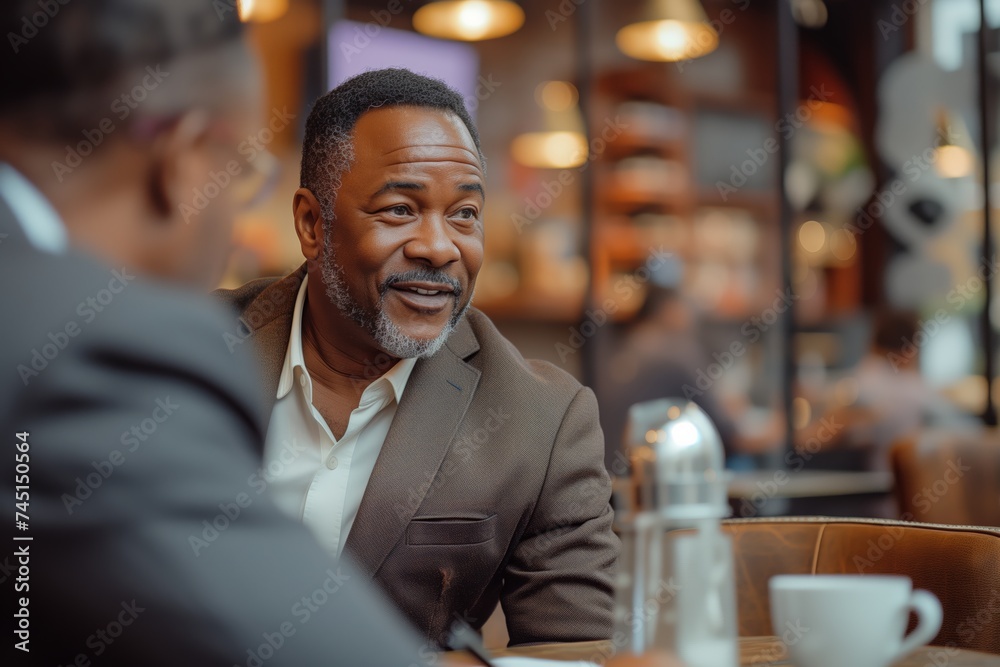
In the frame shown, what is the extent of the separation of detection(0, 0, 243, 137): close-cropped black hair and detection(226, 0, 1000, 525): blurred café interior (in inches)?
139

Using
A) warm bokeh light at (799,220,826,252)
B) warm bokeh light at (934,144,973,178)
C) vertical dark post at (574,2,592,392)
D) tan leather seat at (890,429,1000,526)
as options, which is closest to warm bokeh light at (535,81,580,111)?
vertical dark post at (574,2,592,392)

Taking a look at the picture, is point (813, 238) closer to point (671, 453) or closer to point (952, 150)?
point (952, 150)

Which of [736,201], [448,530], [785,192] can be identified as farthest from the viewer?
[736,201]

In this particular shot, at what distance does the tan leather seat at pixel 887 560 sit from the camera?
1.22 meters

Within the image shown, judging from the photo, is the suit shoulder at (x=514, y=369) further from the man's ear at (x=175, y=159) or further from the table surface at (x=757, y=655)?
the man's ear at (x=175, y=159)

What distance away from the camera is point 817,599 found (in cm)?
88

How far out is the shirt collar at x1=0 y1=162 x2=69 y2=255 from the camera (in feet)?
1.98

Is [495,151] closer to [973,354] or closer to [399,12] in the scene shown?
[399,12]

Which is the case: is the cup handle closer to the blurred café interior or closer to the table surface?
the table surface

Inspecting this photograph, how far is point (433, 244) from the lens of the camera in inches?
61.5

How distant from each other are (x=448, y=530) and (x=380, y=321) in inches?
13.7

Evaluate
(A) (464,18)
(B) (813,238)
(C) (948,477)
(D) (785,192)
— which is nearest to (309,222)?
(C) (948,477)

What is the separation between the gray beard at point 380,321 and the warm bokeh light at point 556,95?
422 centimetres

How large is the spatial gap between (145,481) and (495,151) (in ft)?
17.1
